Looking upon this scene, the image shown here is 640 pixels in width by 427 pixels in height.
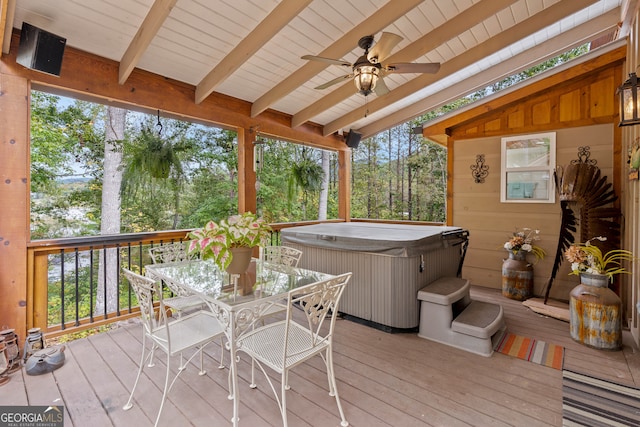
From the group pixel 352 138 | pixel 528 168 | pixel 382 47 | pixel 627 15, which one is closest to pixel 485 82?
pixel 528 168

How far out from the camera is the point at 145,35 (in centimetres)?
252

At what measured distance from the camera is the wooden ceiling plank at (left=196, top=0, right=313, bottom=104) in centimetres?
250

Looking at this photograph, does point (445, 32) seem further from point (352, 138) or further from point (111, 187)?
point (111, 187)

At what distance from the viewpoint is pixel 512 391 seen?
6.78 ft

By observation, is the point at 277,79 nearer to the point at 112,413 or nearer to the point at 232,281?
the point at 232,281

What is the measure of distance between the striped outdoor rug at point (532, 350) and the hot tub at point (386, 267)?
78 cm

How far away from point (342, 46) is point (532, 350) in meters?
3.39

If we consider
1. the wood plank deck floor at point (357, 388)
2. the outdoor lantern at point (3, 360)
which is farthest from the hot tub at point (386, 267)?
the outdoor lantern at point (3, 360)

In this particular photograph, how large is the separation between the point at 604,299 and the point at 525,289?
1.41 meters

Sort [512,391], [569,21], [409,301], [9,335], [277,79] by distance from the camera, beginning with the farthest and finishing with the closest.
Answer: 1. [277,79]
2. [569,21]
3. [409,301]
4. [9,335]
5. [512,391]

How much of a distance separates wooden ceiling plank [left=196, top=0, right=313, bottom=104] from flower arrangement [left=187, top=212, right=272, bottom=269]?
5.54 feet

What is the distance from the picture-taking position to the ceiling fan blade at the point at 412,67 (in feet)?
8.51

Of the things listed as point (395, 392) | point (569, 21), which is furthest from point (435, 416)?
point (569, 21)

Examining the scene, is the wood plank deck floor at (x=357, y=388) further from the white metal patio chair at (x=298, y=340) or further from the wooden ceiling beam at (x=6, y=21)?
the wooden ceiling beam at (x=6, y=21)
